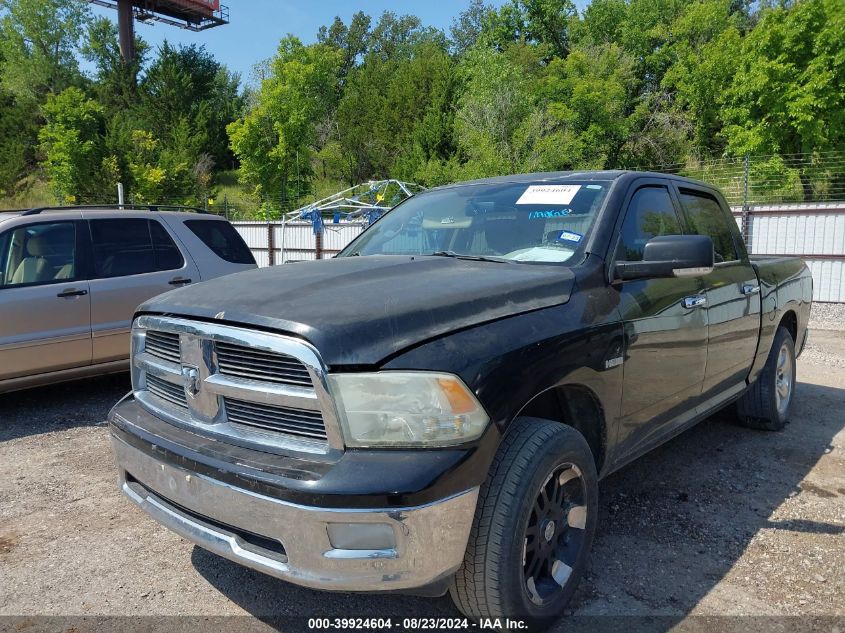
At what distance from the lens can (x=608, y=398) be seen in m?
2.81

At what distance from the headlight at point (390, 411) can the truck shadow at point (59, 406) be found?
4.27 metres

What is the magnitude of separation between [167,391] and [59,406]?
4068 mm

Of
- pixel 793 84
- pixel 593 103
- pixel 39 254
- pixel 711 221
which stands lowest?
pixel 39 254

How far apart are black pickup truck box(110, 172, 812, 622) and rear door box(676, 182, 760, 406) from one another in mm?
352

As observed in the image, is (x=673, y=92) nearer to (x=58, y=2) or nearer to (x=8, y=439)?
(x=8, y=439)

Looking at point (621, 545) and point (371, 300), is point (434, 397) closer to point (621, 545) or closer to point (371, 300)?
point (371, 300)

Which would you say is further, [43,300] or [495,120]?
[495,120]

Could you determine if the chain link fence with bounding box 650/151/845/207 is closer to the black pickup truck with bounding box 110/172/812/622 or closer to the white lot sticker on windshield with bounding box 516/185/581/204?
the white lot sticker on windshield with bounding box 516/185/581/204

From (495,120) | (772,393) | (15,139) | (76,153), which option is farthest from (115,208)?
(15,139)

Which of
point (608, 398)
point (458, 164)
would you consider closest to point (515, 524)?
point (608, 398)

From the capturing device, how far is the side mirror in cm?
287

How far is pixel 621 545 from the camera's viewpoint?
3248 mm

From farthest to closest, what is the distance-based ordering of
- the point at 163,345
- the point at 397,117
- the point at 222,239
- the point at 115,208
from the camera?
1. the point at 397,117
2. the point at 222,239
3. the point at 115,208
4. the point at 163,345

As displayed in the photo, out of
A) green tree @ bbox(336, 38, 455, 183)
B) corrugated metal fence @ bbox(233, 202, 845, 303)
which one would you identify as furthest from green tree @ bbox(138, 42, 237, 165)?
corrugated metal fence @ bbox(233, 202, 845, 303)
